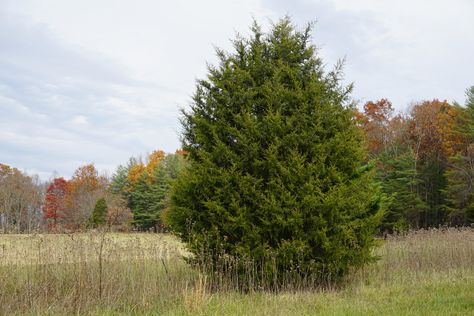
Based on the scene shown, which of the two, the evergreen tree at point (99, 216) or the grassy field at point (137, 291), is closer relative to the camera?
the grassy field at point (137, 291)

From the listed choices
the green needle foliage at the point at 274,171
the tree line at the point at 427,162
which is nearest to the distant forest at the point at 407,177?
the tree line at the point at 427,162

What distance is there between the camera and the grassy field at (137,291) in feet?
20.8

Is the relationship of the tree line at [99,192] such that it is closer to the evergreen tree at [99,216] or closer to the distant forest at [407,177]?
the distant forest at [407,177]

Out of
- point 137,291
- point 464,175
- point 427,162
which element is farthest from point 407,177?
point 137,291

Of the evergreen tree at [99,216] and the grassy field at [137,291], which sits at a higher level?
the evergreen tree at [99,216]

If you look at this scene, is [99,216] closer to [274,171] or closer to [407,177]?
[274,171]

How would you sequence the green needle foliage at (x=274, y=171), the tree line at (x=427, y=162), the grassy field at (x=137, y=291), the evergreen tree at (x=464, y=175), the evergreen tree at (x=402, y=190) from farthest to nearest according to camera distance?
the evergreen tree at (x=402, y=190) < the tree line at (x=427, y=162) < the evergreen tree at (x=464, y=175) < the green needle foliage at (x=274, y=171) < the grassy field at (x=137, y=291)

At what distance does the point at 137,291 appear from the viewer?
272 inches

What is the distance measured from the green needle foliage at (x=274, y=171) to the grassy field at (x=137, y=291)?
2.21ft

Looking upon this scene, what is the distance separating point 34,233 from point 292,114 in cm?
510

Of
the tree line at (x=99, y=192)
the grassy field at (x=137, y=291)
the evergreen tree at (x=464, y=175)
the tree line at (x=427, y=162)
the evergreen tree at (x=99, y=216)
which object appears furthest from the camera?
the tree line at (x=99, y=192)

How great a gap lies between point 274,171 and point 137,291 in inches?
124

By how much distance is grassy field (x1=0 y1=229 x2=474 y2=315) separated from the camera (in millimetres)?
6332

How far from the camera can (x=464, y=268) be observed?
1012 centimetres
